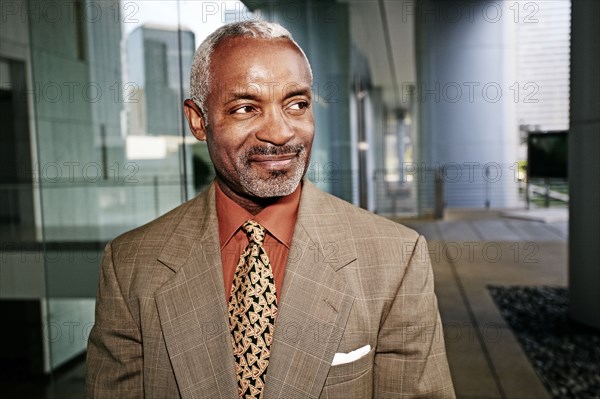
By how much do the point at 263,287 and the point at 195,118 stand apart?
0.55m

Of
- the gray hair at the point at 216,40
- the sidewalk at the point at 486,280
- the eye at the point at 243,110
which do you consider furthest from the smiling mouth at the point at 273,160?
the sidewalk at the point at 486,280

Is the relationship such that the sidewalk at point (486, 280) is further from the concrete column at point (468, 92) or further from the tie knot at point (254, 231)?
the tie knot at point (254, 231)

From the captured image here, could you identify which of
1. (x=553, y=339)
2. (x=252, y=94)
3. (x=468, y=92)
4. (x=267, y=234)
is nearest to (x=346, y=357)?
(x=267, y=234)

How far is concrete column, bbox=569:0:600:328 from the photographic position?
5641mm

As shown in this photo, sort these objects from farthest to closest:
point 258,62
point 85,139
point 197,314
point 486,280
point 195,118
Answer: point 486,280 < point 85,139 < point 195,118 < point 197,314 < point 258,62

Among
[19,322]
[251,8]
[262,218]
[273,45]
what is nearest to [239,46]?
[273,45]

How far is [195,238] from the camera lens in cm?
164

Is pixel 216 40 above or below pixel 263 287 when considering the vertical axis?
above

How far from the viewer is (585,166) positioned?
5.92 meters

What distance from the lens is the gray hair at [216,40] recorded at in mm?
1458

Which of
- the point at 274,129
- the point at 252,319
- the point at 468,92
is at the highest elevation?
the point at 468,92

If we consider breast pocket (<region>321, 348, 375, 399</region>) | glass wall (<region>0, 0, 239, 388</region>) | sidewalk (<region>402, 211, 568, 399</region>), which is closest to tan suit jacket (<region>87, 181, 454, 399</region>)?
breast pocket (<region>321, 348, 375, 399</region>)

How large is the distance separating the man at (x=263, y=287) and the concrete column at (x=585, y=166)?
16.5 feet

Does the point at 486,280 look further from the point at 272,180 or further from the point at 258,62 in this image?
the point at 258,62
